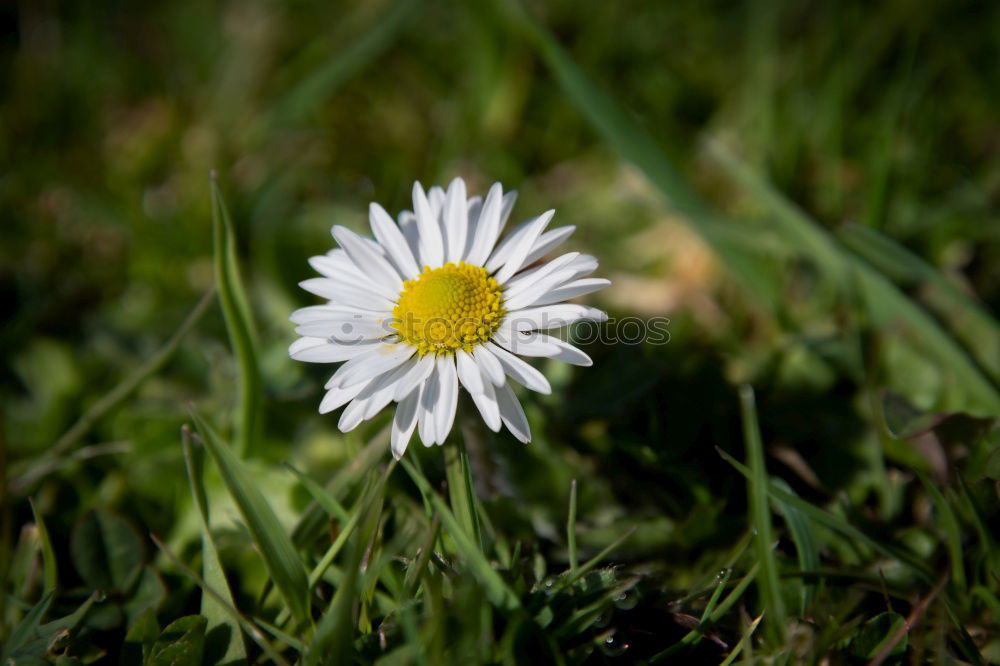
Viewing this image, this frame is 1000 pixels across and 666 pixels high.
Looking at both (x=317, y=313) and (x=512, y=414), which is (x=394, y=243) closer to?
(x=317, y=313)

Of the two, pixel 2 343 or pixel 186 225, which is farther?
pixel 186 225

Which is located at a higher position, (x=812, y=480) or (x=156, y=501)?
(x=156, y=501)

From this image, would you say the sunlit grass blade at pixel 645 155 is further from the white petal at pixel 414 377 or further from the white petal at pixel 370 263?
the white petal at pixel 414 377

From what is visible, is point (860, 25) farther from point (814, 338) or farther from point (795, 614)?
point (795, 614)

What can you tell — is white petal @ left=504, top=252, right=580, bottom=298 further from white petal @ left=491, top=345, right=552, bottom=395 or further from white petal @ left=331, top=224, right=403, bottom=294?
white petal @ left=331, top=224, right=403, bottom=294

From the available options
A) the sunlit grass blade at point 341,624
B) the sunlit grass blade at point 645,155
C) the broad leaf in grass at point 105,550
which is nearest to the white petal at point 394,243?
the sunlit grass blade at point 341,624

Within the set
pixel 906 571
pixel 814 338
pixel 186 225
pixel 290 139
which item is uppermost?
pixel 290 139

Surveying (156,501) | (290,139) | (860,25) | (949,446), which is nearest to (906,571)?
(949,446)
